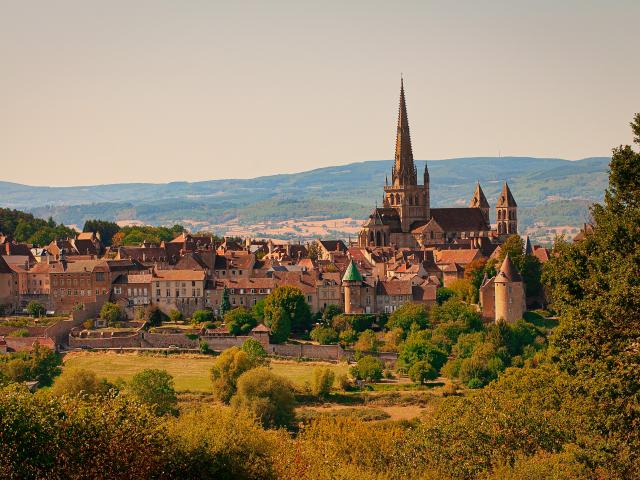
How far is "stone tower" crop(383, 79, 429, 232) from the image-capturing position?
116 meters

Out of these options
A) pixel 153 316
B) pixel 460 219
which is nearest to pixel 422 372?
pixel 153 316

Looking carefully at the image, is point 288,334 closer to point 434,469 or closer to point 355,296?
point 355,296

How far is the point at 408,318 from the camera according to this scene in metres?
74.8

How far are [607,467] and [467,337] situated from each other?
37.8m

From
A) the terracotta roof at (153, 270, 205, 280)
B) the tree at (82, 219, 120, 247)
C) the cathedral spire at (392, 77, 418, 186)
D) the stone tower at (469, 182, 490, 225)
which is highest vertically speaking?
the cathedral spire at (392, 77, 418, 186)

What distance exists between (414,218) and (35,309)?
147ft

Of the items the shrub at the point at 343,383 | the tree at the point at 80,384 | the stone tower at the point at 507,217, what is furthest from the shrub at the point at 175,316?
the stone tower at the point at 507,217

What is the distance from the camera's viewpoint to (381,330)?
2987 inches

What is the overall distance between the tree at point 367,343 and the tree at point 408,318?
166 centimetres

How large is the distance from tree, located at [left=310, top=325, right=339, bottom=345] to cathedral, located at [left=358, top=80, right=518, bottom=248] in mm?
32050

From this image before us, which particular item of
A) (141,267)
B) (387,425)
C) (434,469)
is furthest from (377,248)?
(434,469)

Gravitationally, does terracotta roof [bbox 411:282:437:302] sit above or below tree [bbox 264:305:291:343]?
above

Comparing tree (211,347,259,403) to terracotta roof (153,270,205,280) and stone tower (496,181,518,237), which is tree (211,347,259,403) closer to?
terracotta roof (153,270,205,280)

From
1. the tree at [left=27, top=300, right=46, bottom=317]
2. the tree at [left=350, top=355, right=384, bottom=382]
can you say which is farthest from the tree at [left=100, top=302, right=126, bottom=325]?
the tree at [left=350, top=355, right=384, bottom=382]
